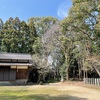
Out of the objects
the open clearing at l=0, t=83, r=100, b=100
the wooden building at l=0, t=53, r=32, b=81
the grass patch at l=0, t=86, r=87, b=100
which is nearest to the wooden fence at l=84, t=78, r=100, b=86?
the open clearing at l=0, t=83, r=100, b=100

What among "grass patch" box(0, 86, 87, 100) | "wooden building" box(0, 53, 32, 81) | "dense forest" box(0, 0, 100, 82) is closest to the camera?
"grass patch" box(0, 86, 87, 100)

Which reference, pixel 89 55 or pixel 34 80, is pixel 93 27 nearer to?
pixel 89 55

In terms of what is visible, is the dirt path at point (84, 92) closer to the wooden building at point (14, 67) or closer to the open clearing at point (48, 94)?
the open clearing at point (48, 94)

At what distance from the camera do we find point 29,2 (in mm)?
14602

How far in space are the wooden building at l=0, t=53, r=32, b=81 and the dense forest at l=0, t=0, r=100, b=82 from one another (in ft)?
4.80

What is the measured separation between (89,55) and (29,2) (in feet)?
27.8

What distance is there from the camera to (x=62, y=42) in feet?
60.1

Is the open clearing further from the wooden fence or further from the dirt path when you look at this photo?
the wooden fence

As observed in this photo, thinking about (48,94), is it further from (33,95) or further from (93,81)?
(93,81)

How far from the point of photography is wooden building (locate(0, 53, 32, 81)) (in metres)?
17.0

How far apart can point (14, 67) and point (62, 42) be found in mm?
6531

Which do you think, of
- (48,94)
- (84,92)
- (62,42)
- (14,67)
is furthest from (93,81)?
(14,67)

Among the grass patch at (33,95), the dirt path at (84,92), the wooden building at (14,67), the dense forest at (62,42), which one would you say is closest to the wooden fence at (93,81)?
the dense forest at (62,42)

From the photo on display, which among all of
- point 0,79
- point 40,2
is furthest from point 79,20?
point 0,79
